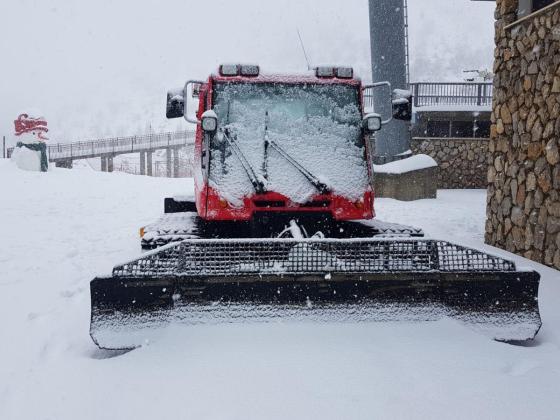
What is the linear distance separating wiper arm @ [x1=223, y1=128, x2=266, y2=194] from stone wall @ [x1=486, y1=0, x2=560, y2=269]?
11.8 ft

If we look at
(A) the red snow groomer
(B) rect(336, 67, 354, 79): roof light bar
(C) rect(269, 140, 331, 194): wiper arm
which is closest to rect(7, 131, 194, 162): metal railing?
(C) rect(269, 140, 331, 194): wiper arm

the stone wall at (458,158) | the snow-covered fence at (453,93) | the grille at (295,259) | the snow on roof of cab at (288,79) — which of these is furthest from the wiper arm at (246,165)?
the snow-covered fence at (453,93)

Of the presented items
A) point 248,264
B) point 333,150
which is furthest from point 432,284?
point 333,150

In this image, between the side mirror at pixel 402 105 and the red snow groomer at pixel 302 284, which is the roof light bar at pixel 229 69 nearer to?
the red snow groomer at pixel 302 284

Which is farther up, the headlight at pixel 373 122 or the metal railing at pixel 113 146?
the metal railing at pixel 113 146

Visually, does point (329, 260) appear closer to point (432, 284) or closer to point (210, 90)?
point (432, 284)

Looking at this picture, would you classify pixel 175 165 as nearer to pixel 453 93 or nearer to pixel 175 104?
pixel 453 93

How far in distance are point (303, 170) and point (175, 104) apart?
59.0 inches

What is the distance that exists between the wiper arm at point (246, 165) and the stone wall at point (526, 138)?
3.60 m

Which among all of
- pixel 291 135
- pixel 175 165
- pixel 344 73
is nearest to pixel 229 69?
pixel 291 135

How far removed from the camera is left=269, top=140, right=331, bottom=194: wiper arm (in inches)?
163

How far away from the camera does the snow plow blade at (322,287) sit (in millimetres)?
3266

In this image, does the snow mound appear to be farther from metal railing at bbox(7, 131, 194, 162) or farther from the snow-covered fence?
metal railing at bbox(7, 131, 194, 162)

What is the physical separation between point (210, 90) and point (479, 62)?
158m
